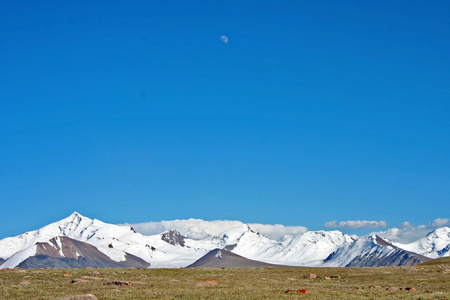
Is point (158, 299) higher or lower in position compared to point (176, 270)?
lower

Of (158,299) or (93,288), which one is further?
(93,288)

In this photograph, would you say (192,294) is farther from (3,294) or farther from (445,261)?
(445,261)

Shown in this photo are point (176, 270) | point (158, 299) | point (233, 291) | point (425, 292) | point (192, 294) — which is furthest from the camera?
point (176, 270)

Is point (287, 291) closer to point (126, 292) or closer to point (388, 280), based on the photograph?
point (126, 292)

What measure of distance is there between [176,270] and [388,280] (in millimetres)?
32864

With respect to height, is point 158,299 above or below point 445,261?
below

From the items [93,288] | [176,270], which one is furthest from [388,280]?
[93,288]

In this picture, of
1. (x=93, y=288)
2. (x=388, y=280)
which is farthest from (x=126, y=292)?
(x=388, y=280)

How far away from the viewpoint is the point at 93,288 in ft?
168

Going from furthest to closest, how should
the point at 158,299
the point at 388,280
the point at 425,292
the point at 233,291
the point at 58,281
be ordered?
the point at 388,280, the point at 58,281, the point at 425,292, the point at 233,291, the point at 158,299

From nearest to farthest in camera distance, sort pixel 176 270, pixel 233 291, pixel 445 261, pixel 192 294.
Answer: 1. pixel 192 294
2. pixel 233 291
3. pixel 176 270
4. pixel 445 261

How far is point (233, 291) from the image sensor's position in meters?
49.2

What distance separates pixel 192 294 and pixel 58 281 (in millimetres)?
21245

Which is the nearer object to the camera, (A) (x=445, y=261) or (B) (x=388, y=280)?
(B) (x=388, y=280)
